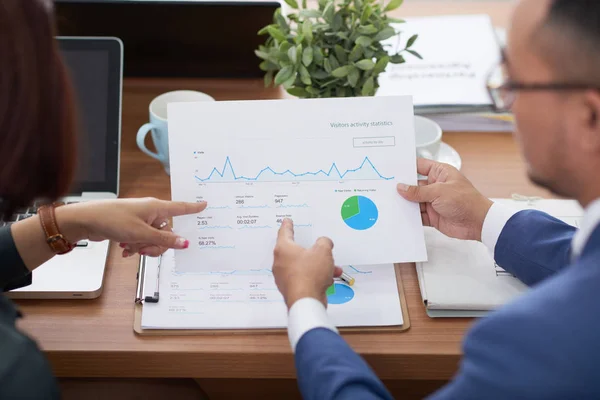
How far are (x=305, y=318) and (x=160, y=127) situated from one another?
48 cm

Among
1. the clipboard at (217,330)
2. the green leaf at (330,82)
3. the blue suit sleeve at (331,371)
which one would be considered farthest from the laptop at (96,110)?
the blue suit sleeve at (331,371)

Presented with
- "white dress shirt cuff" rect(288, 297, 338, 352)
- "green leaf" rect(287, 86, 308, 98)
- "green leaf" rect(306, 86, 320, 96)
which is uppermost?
"green leaf" rect(306, 86, 320, 96)

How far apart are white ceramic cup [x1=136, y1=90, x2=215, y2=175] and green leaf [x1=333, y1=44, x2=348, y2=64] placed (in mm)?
265

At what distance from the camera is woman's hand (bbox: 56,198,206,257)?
0.97 meters

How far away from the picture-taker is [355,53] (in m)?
1.12

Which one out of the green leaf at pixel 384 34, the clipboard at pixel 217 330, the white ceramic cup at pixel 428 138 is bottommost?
the clipboard at pixel 217 330

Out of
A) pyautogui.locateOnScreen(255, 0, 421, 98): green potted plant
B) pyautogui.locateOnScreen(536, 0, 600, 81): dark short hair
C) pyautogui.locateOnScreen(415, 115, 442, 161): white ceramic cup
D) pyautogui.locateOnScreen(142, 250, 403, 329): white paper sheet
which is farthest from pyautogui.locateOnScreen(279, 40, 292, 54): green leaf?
pyautogui.locateOnScreen(536, 0, 600, 81): dark short hair

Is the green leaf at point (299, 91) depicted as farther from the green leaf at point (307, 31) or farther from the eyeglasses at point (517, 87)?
the eyeglasses at point (517, 87)

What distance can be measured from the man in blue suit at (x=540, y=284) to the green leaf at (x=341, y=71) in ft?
1.04

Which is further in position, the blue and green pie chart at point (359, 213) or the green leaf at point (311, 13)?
the green leaf at point (311, 13)

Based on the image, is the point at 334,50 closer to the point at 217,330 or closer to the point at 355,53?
the point at 355,53

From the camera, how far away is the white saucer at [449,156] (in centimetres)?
124

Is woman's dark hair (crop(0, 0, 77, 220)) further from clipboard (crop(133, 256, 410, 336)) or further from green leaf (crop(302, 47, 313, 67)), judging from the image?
green leaf (crop(302, 47, 313, 67))

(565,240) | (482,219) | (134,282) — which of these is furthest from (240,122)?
(565,240)
